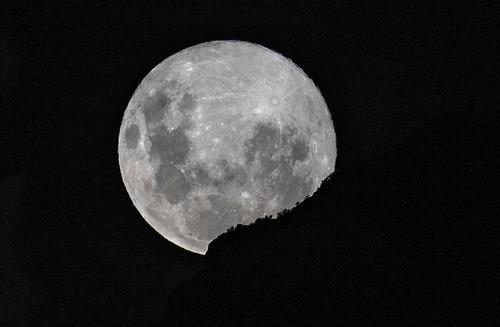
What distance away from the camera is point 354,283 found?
187cm

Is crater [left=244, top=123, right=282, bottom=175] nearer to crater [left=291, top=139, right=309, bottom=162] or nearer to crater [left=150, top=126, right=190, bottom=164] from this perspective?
crater [left=291, top=139, right=309, bottom=162]

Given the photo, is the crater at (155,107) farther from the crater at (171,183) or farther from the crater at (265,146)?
the crater at (265,146)

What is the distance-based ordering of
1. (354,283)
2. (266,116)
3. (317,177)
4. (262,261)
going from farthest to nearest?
1. (317,177)
2. (266,116)
3. (262,261)
4. (354,283)

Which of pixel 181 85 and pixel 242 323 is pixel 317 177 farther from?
pixel 242 323

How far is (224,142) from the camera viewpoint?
4.80 m

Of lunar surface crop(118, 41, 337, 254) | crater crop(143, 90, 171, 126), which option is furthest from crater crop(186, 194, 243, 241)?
crater crop(143, 90, 171, 126)

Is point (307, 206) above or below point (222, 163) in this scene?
below

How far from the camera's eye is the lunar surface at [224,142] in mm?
4824

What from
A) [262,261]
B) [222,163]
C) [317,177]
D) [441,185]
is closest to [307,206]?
[262,261]

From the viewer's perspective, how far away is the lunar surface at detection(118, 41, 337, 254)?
4824 millimetres

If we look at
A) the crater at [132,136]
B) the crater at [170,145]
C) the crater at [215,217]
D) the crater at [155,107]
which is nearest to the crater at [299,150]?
the crater at [215,217]

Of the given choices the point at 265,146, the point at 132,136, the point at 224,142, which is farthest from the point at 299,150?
the point at 132,136

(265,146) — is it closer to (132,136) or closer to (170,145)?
(170,145)

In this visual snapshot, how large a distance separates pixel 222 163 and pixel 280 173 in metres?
0.59
